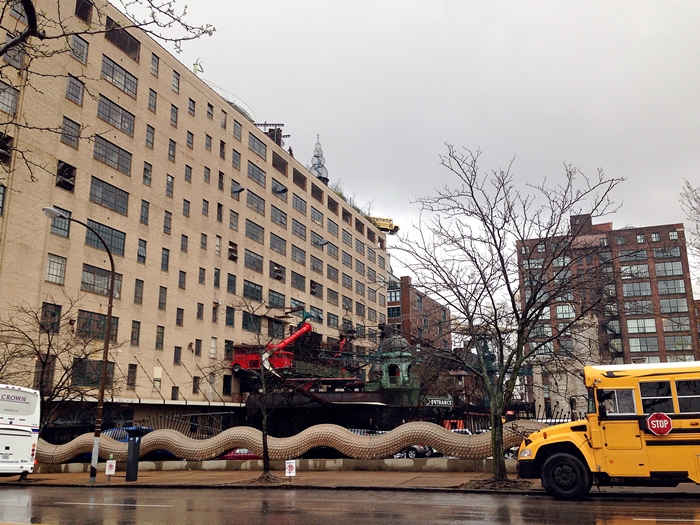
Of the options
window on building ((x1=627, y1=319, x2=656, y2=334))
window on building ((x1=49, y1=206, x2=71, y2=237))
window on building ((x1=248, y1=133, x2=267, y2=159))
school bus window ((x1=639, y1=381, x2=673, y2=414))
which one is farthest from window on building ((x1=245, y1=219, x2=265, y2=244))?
window on building ((x1=627, y1=319, x2=656, y2=334))

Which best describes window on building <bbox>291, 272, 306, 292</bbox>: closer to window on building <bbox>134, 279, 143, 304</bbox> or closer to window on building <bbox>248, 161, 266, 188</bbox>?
window on building <bbox>248, 161, 266, 188</bbox>

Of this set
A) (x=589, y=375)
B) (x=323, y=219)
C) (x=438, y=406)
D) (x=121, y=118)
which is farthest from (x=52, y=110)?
(x=323, y=219)

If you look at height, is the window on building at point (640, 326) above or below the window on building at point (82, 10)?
below

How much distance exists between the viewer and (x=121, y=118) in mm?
45969

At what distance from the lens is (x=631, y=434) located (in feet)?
44.7

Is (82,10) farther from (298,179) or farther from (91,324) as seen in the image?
(298,179)

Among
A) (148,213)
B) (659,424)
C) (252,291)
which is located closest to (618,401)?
(659,424)

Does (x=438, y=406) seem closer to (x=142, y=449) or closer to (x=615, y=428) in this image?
(x=142, y=449)

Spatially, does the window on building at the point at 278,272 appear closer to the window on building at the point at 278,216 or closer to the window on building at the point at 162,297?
the window on building at the point at 278,216

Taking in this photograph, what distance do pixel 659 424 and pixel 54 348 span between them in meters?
29.9

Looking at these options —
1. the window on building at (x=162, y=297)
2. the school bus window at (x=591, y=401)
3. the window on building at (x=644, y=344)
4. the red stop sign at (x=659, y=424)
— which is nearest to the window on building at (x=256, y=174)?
the window on building at (x=162, y=297)

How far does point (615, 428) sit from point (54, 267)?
35.5m

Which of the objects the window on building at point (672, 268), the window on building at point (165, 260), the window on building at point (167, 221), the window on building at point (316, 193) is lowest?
the window on building at point (165, 260)

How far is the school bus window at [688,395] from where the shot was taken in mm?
13289
